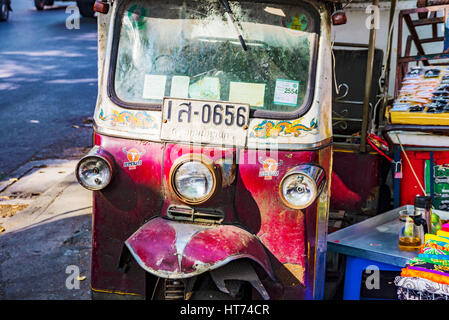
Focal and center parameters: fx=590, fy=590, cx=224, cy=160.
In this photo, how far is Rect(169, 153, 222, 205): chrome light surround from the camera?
315cm

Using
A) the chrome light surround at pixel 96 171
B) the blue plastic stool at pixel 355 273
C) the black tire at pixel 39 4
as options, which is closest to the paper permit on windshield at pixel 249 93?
the chrome light surround at pixel 96 171

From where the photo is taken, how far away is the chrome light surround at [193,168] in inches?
124

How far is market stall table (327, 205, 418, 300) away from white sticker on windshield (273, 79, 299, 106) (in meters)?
1.05

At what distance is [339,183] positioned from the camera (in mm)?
4824

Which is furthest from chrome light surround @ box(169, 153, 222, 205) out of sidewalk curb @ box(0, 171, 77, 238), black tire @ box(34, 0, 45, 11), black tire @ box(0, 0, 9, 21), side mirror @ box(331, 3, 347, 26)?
black tire @ box(34, 0, 45, 11)

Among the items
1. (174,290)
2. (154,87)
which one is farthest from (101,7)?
(174,290)

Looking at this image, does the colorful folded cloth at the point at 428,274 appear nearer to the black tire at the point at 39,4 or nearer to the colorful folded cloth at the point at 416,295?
the colorful folded cloth at the point at 416,295

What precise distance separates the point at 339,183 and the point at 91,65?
9476 millimetres

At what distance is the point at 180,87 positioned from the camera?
343 cm

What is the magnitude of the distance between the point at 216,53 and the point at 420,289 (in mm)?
1753

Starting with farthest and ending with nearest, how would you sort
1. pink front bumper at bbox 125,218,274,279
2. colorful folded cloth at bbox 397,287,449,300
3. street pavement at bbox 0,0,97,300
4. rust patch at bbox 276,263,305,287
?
1. street pavement at bbox 0,0,97,300
2. rust patch at bbox 276,263,305,287
3. colorful folded cloth at bbox 397,287,449,300
4. pink front bumper at bbox 125,218,274,279

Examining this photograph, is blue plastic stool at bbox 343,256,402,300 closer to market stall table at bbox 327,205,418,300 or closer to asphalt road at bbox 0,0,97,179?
market stall table at bbox 327,205,418,300

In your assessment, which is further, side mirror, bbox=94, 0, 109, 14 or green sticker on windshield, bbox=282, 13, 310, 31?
side mirror, bbox=94, 0, 109, 14
